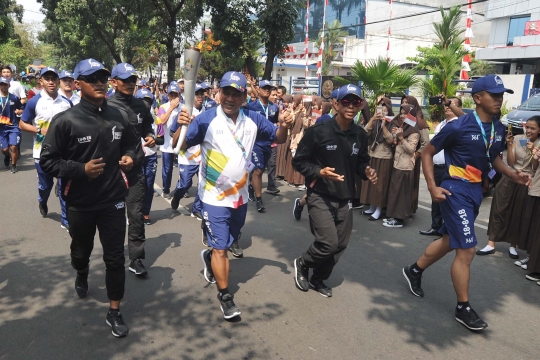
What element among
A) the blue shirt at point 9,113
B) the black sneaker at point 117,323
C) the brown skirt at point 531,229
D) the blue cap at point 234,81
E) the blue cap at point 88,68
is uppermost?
the blue cap at point 88,68

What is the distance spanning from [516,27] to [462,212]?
4002 cm

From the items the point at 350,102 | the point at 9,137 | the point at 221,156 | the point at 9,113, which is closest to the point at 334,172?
the point at 350,102

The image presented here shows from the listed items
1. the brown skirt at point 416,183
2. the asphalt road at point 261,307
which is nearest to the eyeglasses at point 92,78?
the asphalt road at point 261,307

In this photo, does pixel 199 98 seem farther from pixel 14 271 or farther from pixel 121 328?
pixel 121 328

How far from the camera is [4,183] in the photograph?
352 inches

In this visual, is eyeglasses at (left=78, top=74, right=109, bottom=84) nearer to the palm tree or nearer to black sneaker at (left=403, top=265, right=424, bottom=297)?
black sneaker at (left=403, top=265, right=424, bottom=297)

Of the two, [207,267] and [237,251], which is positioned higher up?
[207,267]

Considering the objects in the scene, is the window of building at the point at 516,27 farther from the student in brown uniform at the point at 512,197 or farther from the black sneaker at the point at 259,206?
the black sneaker at the point at 259,206

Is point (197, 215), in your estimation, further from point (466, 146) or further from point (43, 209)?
point (466, 146)

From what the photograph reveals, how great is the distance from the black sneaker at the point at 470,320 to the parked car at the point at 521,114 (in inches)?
389

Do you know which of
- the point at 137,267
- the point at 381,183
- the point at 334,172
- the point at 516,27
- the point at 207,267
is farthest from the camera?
the point at 516,27

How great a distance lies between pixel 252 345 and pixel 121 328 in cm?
100

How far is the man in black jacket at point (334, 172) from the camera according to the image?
13.7ft

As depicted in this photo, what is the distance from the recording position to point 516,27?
3741 cm
